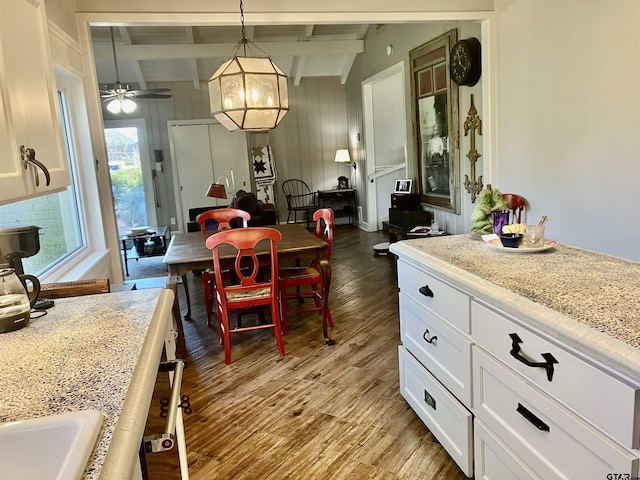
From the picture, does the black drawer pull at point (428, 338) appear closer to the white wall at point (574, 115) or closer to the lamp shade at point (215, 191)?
the white wall at point (574, 115)

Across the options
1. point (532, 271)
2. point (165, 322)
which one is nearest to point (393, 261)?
point (532, 271)

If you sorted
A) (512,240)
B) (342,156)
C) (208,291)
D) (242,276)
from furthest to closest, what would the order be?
1. (342,156)
2. (208,291)
3. (242,276)
4. (512,240)

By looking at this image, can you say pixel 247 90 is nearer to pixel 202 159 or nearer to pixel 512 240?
pixel 512 240

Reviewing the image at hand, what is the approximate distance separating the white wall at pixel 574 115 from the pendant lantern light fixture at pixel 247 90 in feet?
6.29

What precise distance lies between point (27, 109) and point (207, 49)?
238 inches

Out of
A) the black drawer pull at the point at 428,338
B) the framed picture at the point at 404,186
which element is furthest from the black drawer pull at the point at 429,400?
the framed picture at the point at 404,186

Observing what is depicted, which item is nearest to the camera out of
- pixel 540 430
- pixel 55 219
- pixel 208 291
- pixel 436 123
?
pixel 540 430

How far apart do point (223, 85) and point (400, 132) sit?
4841 millimetres

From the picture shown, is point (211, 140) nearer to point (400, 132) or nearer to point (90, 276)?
point (400, 132)

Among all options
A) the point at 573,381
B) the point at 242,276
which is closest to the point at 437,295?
the point at 573,381

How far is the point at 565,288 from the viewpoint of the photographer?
138 cm

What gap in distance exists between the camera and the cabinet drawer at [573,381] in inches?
38.8

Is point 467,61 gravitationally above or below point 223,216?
above

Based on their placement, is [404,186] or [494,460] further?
[404,186]
